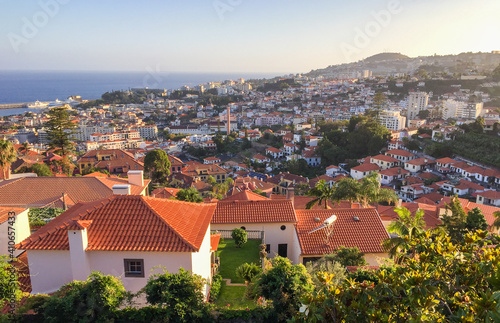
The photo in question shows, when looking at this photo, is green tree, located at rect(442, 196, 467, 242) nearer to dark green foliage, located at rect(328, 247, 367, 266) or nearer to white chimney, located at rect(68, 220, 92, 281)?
dark green foliage, located at rect(328, 247, 367, 266)

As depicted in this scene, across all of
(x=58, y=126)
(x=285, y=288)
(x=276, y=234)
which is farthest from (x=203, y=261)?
(x=58, y=126)

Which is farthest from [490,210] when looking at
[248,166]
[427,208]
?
[248,166]

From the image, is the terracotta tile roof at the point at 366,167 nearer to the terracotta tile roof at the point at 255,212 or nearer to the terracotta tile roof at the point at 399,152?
the terracotta tile roof at the point at 399,152

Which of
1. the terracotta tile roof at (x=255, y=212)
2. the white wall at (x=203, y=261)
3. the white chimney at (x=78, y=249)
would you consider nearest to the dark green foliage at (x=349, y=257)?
the terracotta tile roof at (x=255, y=212)

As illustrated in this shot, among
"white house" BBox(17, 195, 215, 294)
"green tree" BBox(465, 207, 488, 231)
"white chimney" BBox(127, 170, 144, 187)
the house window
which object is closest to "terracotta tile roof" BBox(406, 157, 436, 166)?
"green tree" BBox(465, 207, 488, 231)

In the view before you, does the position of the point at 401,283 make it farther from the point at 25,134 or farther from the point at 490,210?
the point at 25,134

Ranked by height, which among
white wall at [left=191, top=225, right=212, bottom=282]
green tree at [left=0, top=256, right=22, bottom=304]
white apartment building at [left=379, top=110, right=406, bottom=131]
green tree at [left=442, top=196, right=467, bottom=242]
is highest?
green tree at [left=0, top=256, right=22, bottom=304]

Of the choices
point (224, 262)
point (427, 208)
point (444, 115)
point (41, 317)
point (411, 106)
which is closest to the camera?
point (41, 317)
